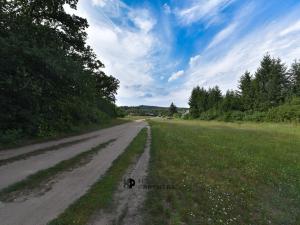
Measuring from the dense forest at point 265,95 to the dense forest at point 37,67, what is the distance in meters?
39.6

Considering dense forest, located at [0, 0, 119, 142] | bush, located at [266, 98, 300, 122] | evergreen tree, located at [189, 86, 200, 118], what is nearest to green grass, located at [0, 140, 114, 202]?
dense forest, located at [0, 0, 119, 142]

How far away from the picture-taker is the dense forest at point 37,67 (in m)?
14.0

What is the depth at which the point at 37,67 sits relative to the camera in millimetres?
15328

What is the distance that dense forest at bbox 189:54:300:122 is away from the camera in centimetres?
4781

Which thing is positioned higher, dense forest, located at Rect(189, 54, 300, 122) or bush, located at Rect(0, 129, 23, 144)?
dense forest, located at Rect(189, 54, 300, 122)

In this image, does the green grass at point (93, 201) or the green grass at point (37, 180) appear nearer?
the green grass at point (93, 201)

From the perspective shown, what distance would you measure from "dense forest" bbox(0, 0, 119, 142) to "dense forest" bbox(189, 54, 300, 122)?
3959 centimetres

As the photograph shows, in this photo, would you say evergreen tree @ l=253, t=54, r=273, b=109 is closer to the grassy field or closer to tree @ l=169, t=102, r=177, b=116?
the grassy field

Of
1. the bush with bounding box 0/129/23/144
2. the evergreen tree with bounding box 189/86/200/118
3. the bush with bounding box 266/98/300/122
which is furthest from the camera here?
the evergreen tree with bounding box 189/86/200/118

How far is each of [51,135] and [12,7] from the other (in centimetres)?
1030

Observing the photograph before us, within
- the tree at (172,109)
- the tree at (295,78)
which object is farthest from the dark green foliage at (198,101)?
the tree at (172,109)

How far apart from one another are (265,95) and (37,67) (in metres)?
51.8

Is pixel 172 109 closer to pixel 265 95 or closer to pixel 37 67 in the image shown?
pixel 265 95

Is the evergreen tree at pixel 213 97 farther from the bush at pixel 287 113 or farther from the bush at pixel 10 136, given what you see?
the bush at pixel 10 136
